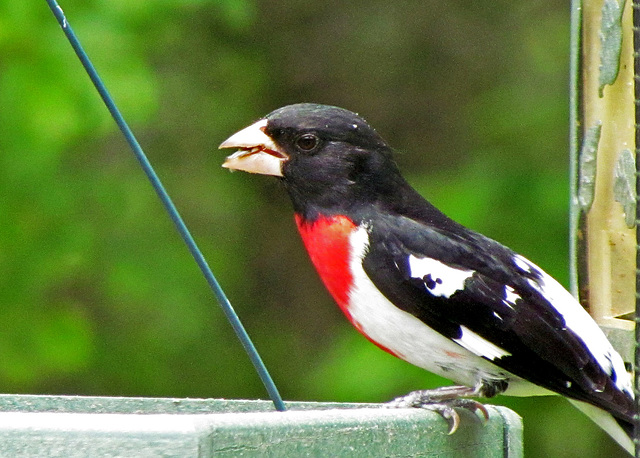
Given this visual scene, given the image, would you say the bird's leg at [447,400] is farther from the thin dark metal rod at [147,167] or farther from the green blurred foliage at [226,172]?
the green blurred foliage at [226,172]

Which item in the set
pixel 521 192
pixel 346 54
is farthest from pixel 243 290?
pixel 521 192

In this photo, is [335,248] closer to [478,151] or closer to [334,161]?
[334,161]

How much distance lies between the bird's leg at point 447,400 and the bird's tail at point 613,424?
27 cm

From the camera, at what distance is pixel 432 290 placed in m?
2.92

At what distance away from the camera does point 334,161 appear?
327 centimetres

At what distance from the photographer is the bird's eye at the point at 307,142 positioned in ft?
10.8

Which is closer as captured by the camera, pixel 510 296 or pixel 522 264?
pixel 510 296

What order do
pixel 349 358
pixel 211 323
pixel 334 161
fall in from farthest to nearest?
pixel 211 323 → pixel 349 358 → pixel 334 161

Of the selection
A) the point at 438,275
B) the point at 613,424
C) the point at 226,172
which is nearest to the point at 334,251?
the point at 438,275

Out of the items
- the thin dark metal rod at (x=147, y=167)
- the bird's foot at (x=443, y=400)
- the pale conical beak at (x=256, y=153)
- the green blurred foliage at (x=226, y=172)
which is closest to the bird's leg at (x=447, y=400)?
the bird's foot at (x=443, y=400)

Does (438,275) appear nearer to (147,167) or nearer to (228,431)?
(147,167)

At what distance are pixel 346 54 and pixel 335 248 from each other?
12.8 feet

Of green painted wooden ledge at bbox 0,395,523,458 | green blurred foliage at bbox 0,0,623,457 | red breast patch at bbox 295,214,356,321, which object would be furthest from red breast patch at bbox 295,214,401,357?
green blurred foliage at bbox 0,0,623,457

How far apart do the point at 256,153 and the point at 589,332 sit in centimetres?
108
